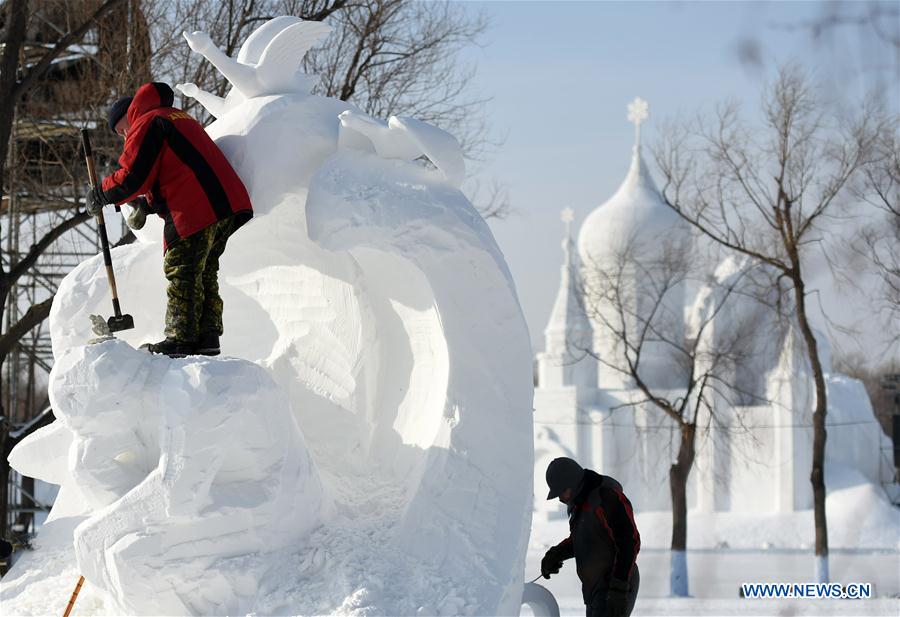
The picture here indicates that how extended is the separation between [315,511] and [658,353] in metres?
18.7

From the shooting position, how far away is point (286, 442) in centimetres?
488

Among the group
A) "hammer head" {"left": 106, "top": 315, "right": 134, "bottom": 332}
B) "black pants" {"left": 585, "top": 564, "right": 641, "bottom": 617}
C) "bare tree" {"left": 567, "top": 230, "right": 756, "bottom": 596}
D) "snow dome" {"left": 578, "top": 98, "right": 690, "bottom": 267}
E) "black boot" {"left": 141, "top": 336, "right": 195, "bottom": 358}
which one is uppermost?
"snow dome" {"left": 578, "top": 98, "right": 690, "bottom": 267}

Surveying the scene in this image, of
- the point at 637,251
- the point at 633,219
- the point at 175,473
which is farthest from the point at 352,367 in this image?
the point at 633,219

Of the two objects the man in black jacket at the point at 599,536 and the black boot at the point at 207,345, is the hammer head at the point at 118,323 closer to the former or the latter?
the black boot at the point at 207,345

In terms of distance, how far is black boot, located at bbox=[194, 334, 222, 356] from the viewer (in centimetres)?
508

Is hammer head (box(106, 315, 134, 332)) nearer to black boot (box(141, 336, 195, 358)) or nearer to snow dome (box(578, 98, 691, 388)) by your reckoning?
black boot (box(141, 336, 195, 358))

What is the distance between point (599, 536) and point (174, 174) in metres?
2.28

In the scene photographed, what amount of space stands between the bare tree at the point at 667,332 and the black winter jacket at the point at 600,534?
9.20 m

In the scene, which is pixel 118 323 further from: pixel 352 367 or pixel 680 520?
pixel 680 520

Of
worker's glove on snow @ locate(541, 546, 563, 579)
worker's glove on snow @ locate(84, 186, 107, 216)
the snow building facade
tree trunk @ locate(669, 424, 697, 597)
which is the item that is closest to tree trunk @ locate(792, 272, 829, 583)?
tree trunk @ locate(669, 424, 697, 597)

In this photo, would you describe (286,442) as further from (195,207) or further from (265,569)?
(195,207)

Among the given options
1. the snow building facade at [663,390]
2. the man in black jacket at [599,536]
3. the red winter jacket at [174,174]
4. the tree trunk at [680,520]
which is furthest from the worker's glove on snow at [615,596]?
the snow building facade at [663,390]

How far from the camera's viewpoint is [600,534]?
4547 mm

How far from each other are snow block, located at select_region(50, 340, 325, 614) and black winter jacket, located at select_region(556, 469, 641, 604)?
1208 millimetres
